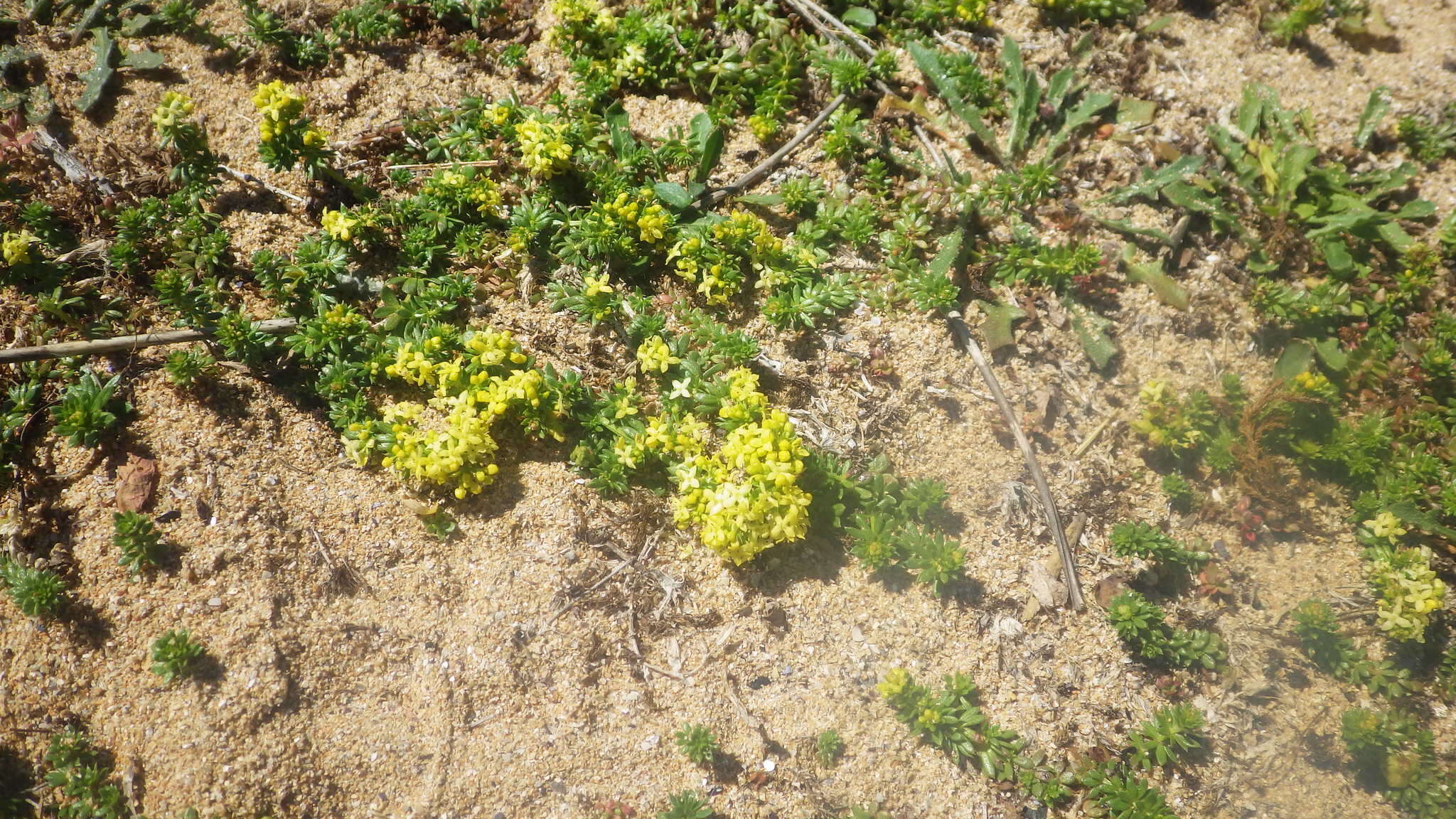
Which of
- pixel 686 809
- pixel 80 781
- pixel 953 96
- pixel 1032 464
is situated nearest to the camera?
pixel 80 781

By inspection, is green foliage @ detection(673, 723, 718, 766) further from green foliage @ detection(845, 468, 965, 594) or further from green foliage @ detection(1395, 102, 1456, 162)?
green foliage @ detection(1395, 102, 1456, 162)

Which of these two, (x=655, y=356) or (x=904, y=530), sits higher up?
(x=655, y=356)

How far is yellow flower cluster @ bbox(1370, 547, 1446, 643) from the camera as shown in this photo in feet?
13.7

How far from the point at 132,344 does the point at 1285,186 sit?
683 centimetres

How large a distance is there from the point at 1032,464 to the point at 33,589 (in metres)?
5.05

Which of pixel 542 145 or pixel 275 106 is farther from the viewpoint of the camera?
pixel 542 145

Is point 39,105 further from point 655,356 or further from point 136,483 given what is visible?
point 655,356

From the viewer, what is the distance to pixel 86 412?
402 centimetres

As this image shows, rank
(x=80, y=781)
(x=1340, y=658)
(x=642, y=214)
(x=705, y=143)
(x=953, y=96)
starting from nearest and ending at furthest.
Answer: (x=80, y=781), (x=1340, y=658), (x=642, y=214), (x=705, y=143), (x=953, y=96)

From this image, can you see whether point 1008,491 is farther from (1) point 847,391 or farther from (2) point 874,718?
(2) point 874,718

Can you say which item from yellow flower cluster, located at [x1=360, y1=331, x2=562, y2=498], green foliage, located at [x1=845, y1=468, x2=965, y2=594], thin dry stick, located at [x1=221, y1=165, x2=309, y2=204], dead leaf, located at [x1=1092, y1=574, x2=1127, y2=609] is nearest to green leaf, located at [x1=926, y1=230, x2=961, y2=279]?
green foliage, located at [x1=845, y1=468, x2=965, y2=594]

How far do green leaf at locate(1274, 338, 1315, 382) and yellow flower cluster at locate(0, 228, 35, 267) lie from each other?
709 centimetres

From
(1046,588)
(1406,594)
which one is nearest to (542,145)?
(1046,588)

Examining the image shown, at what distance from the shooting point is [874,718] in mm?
3992
